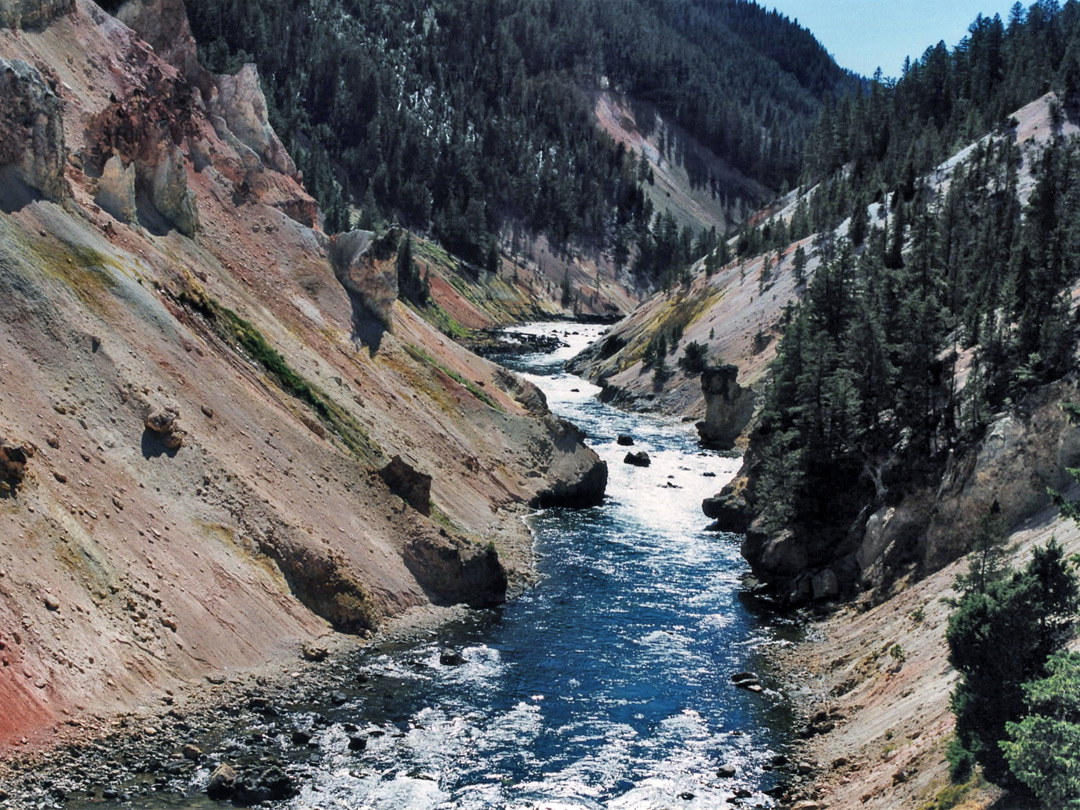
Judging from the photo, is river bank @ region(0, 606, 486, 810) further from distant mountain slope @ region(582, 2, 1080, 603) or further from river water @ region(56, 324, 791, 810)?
distant mountain slope @ region(582, 2, 1080, 603)

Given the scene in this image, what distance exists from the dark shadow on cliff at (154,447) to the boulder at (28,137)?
1476 cm

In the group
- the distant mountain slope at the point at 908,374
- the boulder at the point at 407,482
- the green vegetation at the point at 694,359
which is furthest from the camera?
the green vegetation at the point at 694,359

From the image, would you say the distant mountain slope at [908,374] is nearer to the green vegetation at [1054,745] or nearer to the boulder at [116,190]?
the green vegetation at [1054,745]

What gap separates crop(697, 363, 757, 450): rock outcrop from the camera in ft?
334

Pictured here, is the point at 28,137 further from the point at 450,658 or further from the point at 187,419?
the point at 450,658

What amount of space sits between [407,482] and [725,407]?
49749 millimetres

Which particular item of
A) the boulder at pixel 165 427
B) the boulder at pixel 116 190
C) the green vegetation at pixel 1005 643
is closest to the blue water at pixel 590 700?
the green vegetation at pixel 1005 643

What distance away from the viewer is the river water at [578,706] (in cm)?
3634

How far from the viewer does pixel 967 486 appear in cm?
5153

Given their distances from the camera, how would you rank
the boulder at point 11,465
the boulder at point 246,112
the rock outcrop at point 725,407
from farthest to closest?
the rock outcrop at point 725,407 → the boulder at point 246,112 → the boulder at point 11,465

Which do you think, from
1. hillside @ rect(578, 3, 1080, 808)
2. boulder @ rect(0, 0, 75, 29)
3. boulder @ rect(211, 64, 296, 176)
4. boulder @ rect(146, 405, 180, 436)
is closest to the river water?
hillside @ rect(578, 3, 1080, 808)

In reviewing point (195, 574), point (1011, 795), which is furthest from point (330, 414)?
point (1011, 795)

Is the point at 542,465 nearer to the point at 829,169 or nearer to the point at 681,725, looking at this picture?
the point at 681,725

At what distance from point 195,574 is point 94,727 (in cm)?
980
